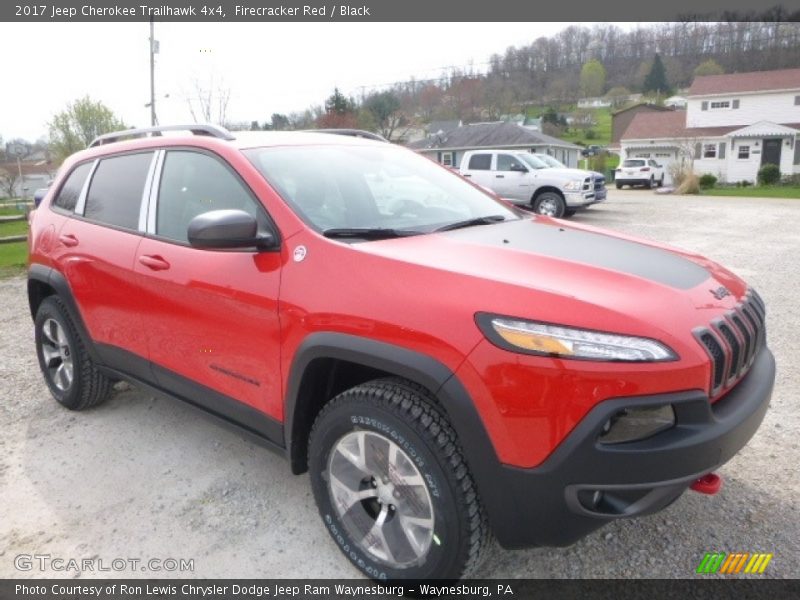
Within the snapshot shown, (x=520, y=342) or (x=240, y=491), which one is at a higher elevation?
(x=520, y=342)

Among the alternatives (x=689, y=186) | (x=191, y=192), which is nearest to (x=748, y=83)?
(x=689, y=186)

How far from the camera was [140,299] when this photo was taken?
3.26 meters

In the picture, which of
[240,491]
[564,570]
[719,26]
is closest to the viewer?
[564,570]

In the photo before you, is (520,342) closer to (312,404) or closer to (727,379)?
(727,379)

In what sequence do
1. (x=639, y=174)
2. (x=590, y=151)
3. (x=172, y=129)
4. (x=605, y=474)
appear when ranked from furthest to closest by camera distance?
1. (x=590, y=151)
2. (x=639, y=174)
3. (x=172, y=129)
4. (x=605, y=474)

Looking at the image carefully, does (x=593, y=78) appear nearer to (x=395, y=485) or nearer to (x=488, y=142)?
(x=488, y=142)

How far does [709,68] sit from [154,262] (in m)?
73.6

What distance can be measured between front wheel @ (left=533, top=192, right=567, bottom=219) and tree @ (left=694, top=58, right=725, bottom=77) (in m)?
54.3

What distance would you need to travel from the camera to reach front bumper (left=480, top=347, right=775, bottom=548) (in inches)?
72.7

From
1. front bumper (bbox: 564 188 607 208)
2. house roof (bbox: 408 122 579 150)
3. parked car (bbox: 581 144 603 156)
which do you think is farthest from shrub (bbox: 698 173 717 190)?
front bumper (bbox: 564 188 607 208)

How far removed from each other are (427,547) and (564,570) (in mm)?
674

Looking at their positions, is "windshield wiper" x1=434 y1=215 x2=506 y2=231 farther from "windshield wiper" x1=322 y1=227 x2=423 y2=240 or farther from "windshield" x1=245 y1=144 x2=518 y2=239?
Result: "windshield wiper" x1=322 y1=227 x2=423 y2=240

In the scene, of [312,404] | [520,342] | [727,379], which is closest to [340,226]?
[312,404]

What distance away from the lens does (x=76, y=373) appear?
13.2 ft
